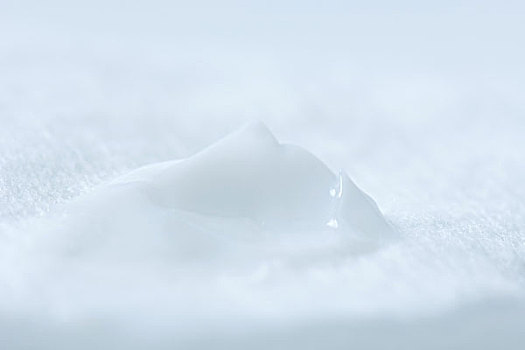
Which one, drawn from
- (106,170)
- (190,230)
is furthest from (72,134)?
(190,230)

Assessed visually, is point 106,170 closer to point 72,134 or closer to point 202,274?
point 72,134

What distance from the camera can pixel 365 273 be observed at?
1131 millimetres

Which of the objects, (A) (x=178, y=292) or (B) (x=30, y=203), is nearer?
(A) (x=178, y=292)

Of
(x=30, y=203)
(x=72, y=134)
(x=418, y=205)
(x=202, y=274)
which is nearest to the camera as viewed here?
(x=202, y=274)

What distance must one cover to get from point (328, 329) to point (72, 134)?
2.32ft

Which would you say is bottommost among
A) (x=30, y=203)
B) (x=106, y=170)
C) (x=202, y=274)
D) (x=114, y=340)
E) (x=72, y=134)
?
(x=114, y=340)

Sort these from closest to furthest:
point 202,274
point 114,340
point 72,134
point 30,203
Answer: point 114,340, point 202,274, point 30,203, point 72,134

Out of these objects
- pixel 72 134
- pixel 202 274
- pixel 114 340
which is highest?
pixel 72 134

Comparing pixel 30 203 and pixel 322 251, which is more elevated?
pixel 30 203

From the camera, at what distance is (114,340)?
987 mm

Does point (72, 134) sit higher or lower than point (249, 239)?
higher

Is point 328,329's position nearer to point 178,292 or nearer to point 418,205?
point 178,292

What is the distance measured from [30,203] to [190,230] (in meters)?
0.26

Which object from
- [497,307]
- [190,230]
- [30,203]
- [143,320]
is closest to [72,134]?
[30,203]
